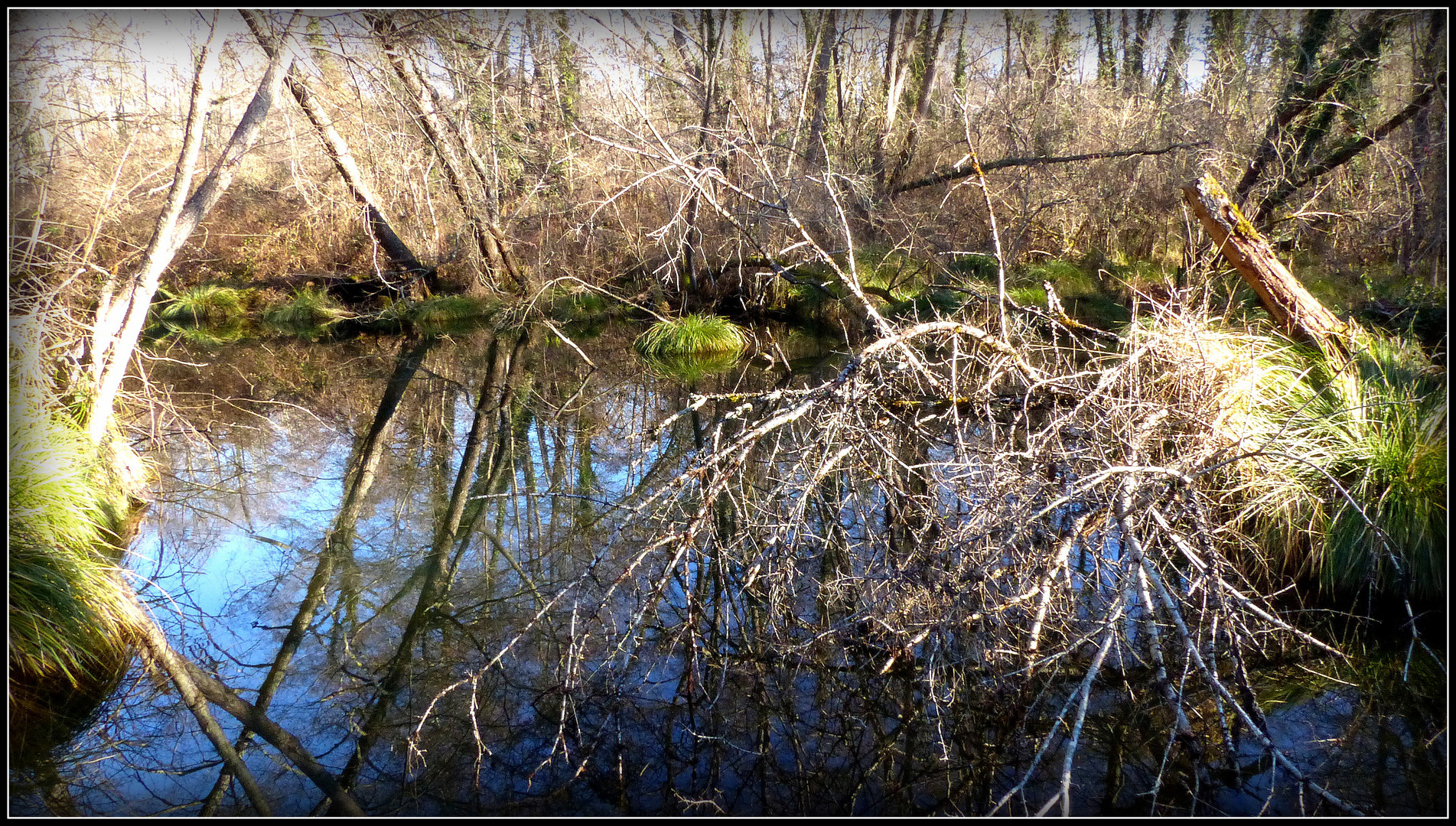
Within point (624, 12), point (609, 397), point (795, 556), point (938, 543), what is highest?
point (624, 12)

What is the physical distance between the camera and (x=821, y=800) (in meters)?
3.42

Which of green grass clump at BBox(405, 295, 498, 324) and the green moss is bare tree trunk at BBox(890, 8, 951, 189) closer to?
the green moss

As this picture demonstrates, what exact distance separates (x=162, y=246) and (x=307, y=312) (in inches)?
425

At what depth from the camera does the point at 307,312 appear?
16.4 m

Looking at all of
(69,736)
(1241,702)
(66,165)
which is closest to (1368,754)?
(1241,702)

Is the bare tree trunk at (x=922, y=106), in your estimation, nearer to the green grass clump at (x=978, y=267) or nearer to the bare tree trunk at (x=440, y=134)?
the green grass clump at (x=978, y=267)

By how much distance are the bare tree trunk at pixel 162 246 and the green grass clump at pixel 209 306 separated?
36.1 feet

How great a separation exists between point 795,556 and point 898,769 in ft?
3.71

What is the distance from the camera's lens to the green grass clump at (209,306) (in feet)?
53.5

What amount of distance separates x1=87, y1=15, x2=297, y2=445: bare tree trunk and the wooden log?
6847mm

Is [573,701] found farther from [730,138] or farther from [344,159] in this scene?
[344,159]

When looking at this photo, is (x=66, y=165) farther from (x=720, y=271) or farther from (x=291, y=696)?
(x=720, y=271)

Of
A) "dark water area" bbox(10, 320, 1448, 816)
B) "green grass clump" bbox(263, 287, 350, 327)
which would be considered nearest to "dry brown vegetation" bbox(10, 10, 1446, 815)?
"dark water area" bbox(10, 320, 1448, 816)

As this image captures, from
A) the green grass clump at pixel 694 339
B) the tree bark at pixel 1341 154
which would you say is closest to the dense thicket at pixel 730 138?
the tree bark at pixel 1341 154
